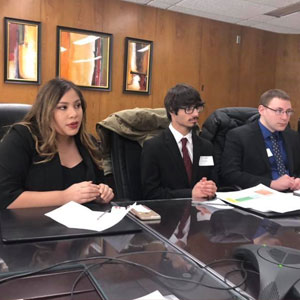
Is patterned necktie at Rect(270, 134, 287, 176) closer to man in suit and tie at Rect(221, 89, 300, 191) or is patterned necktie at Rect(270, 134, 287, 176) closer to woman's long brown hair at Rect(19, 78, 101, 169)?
man in suit and tie at Rect(221, 89, 300, 191)

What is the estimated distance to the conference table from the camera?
84 centimetres

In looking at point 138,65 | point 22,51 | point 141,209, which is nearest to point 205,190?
point 141,209

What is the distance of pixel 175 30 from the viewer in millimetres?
5539

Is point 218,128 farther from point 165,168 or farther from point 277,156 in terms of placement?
point 165,168

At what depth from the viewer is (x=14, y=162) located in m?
1.70

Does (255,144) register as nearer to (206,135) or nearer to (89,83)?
(206,135)

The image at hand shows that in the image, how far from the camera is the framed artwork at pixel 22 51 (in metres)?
4.38

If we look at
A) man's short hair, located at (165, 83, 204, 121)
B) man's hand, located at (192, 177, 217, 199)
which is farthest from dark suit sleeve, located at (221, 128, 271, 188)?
man's hand, located at (192, 177, 217, 199)

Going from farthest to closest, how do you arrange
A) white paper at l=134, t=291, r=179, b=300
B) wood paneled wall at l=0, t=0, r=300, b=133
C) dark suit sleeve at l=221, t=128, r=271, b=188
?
wood paneled wall at l=0, t=0, r=300, b=133
dark suit sleeve at l=221, t=128, r=271, b=188
white paper at l=134, t=291, r=179, b=300

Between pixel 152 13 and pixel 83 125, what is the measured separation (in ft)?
12.5

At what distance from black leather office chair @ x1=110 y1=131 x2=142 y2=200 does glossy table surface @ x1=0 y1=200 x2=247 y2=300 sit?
1.03m

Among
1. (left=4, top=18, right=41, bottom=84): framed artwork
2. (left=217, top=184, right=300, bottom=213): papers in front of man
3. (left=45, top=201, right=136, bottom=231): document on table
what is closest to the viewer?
(left=45, top=201, right=136, bottom=231): document on table

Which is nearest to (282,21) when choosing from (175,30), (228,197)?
(175,30)

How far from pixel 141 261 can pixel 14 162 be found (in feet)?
3.17
